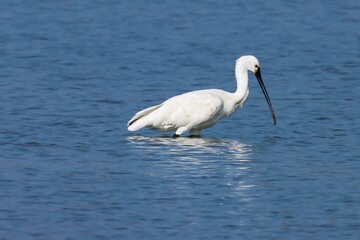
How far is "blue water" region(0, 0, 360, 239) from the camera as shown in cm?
1052

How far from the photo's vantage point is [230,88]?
1817cm

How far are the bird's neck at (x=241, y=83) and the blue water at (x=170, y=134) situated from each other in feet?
1.52

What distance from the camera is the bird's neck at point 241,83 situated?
14.8 m

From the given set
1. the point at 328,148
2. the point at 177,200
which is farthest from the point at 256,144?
the point at 177,200

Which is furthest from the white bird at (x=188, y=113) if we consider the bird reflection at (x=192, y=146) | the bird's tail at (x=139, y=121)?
the bird reflection at (x=192, y=146)

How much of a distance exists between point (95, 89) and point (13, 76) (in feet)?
5.04

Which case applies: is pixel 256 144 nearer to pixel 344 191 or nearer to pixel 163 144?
pixel 163 144

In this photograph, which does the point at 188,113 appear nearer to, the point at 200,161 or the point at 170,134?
the point at 170,134

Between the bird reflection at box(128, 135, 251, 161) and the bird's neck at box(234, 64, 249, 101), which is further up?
the bird's neck at box(234, 64, 249, 101)

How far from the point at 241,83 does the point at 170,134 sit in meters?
1.04

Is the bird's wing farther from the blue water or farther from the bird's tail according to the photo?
the blue water

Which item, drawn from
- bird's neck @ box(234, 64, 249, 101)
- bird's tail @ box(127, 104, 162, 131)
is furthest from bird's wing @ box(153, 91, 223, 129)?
bird's neck @ box(234, 64, 249, 101)

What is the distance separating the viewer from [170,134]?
49.5ft

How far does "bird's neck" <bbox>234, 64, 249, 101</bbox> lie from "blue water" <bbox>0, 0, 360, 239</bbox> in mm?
464
